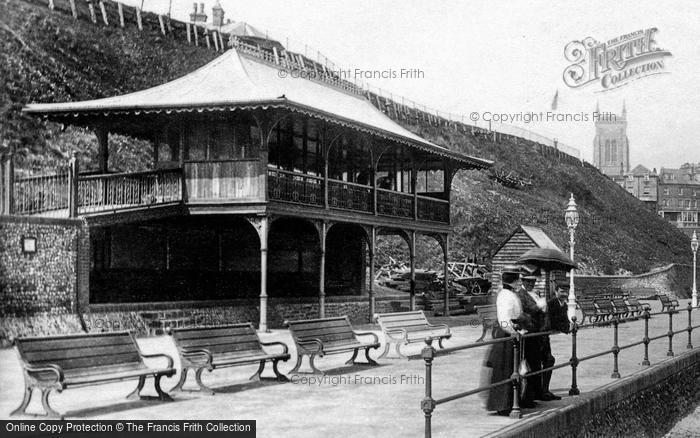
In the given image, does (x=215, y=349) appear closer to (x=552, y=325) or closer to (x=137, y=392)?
(x=137, y=392)

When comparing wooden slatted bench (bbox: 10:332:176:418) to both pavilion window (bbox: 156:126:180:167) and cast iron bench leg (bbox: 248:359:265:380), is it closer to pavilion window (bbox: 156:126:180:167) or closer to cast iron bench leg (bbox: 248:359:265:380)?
cast iron bench leg (bbox: 248:359:265:380)

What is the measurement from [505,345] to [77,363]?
457 centimetres

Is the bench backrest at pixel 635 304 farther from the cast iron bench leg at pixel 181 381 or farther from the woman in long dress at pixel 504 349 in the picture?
the cast iron bench leg at pixel 181 381

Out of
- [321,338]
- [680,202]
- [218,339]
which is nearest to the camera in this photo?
[218,339]

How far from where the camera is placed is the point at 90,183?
1989 cm

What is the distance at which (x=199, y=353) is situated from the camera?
10.5 m

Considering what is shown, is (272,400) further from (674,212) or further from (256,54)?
(674,212)

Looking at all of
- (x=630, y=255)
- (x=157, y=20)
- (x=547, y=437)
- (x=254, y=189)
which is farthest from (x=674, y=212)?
(x=547, y=437)

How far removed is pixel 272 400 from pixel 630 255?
226ft

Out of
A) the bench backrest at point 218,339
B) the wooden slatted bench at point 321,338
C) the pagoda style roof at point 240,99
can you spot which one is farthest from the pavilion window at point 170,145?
the bench backrest at point 218,339

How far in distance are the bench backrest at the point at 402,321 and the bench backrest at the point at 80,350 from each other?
596 cm

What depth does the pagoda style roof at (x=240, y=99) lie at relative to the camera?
19250mm

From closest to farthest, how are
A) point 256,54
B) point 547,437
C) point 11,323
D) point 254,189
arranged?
point 547,437 → point 11,323 → point 254,189 → point 256,54

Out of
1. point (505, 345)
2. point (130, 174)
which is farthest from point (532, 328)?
point (130, 174)
